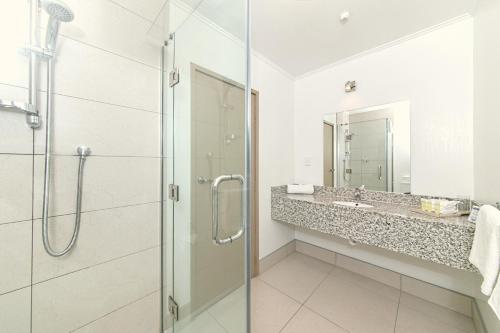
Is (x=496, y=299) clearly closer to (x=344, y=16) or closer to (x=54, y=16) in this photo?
(x=344, y=16)

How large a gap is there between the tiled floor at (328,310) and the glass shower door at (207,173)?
2 cm

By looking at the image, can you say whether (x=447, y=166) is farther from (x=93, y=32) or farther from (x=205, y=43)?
(x=93, y=32)

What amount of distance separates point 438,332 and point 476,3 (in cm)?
249

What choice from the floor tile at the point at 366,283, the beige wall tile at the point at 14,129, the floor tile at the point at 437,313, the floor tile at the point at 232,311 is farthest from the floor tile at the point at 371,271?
the beige wall tile at the point at 14,129

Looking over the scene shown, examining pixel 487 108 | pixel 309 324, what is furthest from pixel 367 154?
pixel 309 324

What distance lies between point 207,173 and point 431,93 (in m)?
2.13

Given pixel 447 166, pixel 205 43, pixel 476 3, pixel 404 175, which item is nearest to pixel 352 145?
pixel 404 175

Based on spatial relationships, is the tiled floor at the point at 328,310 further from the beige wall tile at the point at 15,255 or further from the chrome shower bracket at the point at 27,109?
the chrome shower bracket at the point at 27,109

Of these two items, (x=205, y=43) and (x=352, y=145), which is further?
(x=352, y=145)

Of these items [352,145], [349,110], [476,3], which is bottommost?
[352,145]

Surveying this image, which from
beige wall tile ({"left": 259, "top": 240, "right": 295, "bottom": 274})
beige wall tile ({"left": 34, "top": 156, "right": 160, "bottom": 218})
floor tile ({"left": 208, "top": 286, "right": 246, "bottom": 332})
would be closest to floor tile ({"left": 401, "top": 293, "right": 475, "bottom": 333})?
beige wall tile ({"left": 259, "top": 240, "right": 295, "bottom": 274})

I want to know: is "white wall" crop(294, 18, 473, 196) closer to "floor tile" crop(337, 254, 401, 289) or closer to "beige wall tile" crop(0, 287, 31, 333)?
"floor tile" crop(337, 254, 401, 289)

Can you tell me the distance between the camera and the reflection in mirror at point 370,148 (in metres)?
1.84

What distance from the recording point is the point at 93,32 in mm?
994
